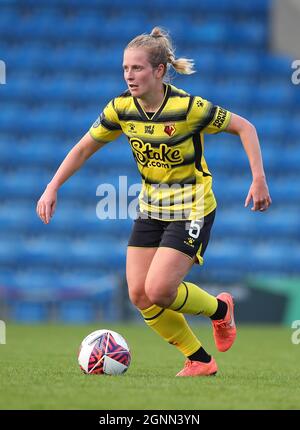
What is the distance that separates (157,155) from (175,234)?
44 centimetres

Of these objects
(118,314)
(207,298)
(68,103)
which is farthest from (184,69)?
(68,103)

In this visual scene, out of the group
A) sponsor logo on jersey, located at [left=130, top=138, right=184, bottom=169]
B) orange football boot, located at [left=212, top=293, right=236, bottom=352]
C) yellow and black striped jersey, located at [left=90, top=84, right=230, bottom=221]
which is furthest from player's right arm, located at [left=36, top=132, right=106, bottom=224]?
orange football boot, located at [left=212, top=293, right=236, bottom=352]

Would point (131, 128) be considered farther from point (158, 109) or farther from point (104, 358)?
point (104, 358)

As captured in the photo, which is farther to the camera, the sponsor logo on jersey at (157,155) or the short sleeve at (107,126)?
the short sleeve at (107,126)

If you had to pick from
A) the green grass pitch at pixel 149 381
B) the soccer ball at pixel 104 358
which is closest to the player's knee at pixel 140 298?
the soccer ball at pixel 104 358

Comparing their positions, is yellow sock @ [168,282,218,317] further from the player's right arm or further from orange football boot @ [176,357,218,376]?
the player's right arm

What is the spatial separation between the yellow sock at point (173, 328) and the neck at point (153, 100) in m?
1.08

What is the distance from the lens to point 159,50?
17.1ft

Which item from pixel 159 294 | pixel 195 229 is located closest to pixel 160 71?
pixel 195 229

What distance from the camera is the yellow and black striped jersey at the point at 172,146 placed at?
17.1 ft

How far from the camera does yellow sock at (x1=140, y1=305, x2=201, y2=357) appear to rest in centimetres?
536

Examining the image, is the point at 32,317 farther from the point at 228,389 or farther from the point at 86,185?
the point at 228,389

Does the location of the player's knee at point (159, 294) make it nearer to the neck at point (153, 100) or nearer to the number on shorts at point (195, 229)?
the number on shorts at point (195, 229)

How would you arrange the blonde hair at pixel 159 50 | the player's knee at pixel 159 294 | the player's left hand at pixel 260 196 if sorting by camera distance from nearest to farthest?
the player's left hand at pixel 260 196
the player's knee at pixel 159 294
the blonde hair at pixel 159 50
